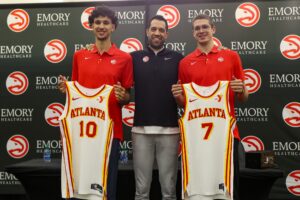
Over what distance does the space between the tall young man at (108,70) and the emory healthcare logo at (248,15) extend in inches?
77.2

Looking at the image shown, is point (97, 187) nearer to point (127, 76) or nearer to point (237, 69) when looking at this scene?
point (127, 76)

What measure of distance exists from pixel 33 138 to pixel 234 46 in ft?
8.43

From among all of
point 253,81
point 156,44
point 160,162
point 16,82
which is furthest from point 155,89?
point 16,82

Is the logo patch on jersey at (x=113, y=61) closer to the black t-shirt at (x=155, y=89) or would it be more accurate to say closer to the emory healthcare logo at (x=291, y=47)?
the black t-shirt at (x=155, y=89)

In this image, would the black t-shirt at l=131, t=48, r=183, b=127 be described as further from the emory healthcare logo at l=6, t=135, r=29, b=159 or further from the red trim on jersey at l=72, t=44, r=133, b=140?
the emory healthcare logo at l=6, t=135, r=29, b=159

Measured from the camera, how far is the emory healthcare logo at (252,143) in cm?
389

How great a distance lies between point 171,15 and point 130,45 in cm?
58

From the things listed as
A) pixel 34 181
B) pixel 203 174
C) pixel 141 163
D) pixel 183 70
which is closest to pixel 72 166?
pixel 141 163

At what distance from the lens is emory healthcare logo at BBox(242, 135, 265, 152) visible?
3.89 m

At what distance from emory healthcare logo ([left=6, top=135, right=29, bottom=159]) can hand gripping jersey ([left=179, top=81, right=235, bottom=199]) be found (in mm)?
2527

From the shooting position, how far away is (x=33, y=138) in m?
4.17

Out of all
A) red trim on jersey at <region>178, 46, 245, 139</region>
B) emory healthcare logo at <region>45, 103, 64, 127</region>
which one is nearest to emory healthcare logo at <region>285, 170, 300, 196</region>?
red trim on jersey at <region>178, 46, 245, 139</region>

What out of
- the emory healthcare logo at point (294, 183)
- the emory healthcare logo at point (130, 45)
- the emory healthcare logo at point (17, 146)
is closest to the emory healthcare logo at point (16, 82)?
the emory healthcare logo at point (17, 146)

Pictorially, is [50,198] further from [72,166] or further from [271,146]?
[271,146]
